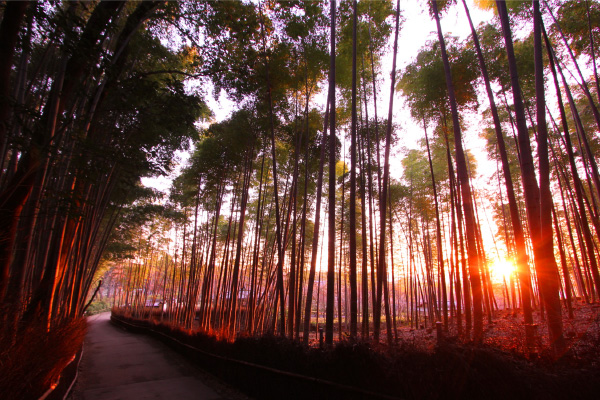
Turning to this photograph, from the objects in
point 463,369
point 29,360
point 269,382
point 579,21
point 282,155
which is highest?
point 579,21

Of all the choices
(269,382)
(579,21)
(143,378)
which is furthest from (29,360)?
(579,21)

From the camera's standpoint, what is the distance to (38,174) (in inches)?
104

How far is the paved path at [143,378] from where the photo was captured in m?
3.67

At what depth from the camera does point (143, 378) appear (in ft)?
14.6

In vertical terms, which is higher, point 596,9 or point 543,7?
point 543,7

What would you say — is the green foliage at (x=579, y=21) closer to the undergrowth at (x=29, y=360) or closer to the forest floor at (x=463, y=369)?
the forest floor at (x=463, y=369)

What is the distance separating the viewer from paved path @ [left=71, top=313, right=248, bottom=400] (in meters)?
3.67

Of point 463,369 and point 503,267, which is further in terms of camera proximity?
point 503,267

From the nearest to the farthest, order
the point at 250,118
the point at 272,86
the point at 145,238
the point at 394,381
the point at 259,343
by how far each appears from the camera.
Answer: the point at 394,381 → the point at 259,343 → the point at 272,86 → the point at 250,118 → the point at 145,238

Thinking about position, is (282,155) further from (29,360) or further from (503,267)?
(503,267)

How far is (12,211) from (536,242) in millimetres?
4315

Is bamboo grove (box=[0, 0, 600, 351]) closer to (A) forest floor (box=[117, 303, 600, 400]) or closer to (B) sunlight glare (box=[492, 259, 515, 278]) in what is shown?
(A) forest floor (box=[117, 303, 600, 400])

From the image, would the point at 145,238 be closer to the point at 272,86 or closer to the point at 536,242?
the point at 272,86

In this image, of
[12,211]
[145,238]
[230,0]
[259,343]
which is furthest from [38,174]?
[145,238]
